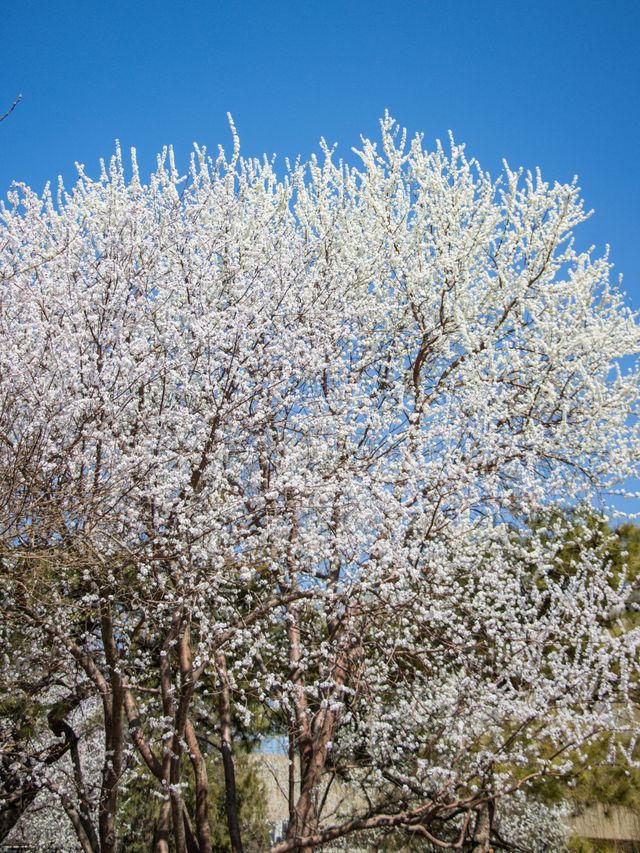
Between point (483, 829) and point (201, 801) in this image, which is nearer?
point (201, 801)

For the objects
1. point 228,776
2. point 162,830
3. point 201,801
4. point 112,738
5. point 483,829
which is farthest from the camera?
point 483,829

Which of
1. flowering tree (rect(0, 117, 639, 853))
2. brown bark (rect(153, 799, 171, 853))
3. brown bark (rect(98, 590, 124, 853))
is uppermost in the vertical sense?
flowering tree (rect(0, 117, 639, 853))

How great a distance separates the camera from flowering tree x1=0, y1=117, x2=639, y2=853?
6602 millimetres

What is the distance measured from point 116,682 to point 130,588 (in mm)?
798

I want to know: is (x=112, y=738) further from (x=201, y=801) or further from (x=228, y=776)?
(x=228, y=776)

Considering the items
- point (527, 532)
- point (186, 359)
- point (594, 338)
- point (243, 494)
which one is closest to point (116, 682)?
point (243, 494)

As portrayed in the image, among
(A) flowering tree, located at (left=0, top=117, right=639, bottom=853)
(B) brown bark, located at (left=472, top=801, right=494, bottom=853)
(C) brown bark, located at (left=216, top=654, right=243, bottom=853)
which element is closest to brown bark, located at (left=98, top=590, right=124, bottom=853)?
(A) flowering tree, located at (left=0, top=117, right=639, bottom=853)

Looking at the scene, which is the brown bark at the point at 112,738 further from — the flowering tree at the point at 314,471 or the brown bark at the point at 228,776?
the brown bark at the point at 228,776

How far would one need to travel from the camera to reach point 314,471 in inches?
303

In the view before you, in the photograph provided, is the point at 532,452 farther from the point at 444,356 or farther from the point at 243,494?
the point at 243,494

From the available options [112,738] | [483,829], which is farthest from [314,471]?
[483,829]

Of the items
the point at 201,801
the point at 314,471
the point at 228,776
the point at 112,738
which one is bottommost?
the point at 201,801

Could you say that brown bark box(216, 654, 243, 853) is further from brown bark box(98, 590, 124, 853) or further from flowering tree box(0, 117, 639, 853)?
brown bark box(98, 590, 124, 853)

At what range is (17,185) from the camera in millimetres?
8625
